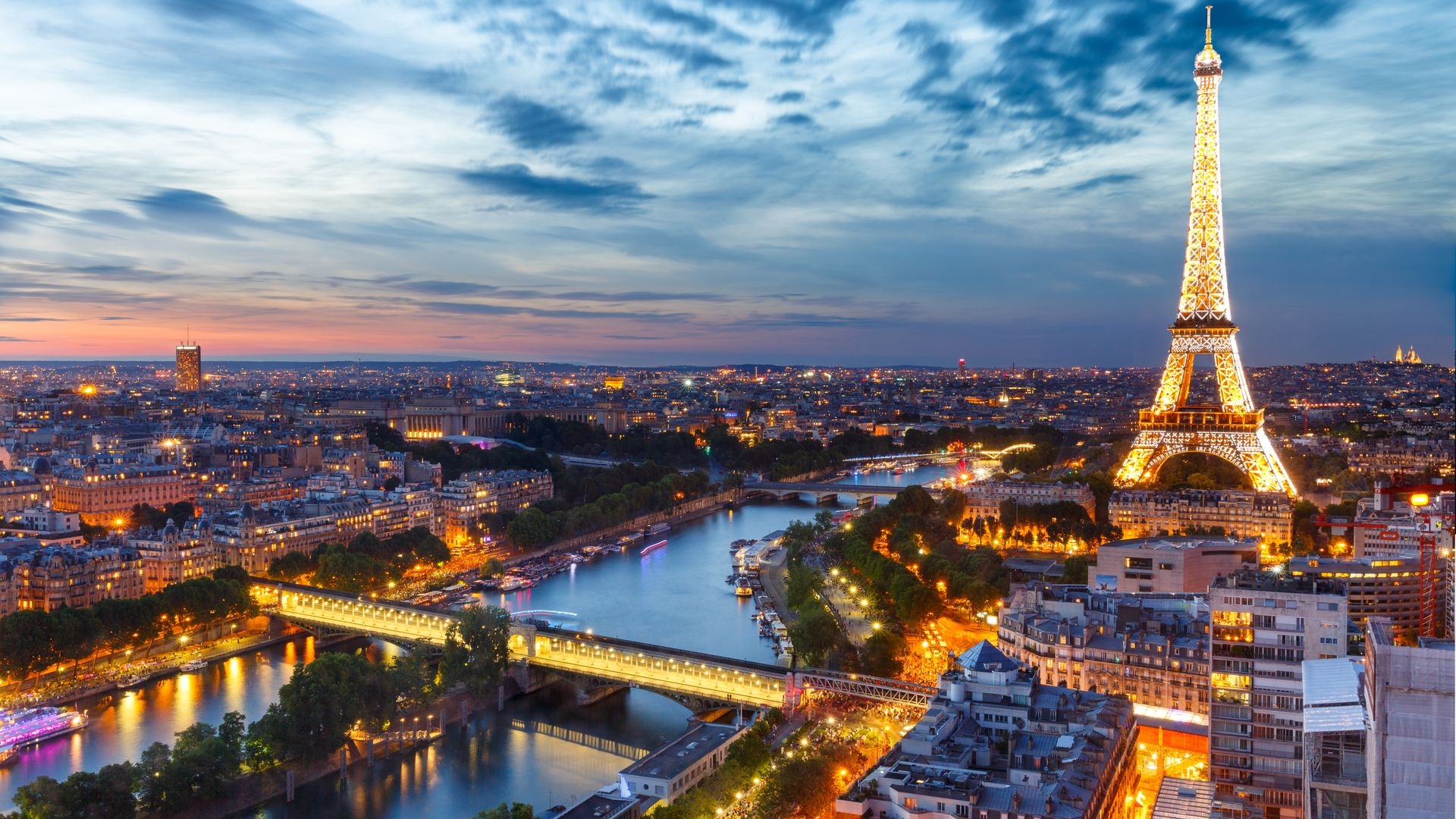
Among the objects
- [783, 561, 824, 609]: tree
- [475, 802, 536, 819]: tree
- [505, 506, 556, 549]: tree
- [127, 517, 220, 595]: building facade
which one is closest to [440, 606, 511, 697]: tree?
[475, 802, 536, 819]: tree

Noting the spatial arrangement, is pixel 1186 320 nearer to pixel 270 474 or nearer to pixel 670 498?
pixel 670 498

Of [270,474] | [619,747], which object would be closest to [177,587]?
[619,747]

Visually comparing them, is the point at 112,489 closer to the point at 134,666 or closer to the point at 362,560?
the point at 362,560

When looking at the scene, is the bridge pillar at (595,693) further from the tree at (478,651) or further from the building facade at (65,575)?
the building facade at (65,575)

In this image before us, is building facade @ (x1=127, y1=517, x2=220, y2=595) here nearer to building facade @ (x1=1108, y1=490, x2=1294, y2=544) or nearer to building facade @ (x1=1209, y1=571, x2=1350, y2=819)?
building facade @ (x1=1209, y1=571, x2=1350, y2=819)

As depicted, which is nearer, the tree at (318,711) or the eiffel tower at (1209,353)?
the tree at (318,711)

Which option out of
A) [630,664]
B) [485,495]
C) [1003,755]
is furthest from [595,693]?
[485,495]

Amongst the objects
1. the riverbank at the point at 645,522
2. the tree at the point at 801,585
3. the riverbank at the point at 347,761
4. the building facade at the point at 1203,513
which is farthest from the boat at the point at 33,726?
the building facade at the point at 1203,513
